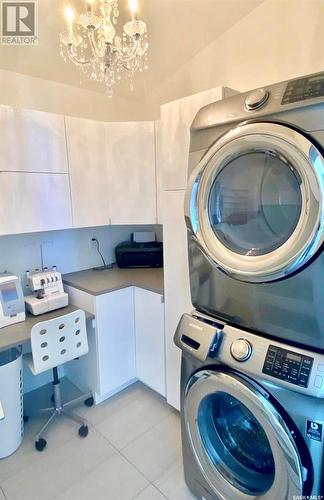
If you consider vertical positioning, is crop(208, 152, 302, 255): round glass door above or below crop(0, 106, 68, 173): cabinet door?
below

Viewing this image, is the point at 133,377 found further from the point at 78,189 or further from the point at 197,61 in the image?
the point at 197,61

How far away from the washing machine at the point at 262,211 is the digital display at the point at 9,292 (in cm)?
130

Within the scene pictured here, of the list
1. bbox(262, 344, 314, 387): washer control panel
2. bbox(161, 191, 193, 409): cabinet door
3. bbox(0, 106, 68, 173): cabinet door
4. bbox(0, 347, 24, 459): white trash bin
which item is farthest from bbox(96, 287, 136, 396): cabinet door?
bbox(262, 344, 314, 387): washer control panel

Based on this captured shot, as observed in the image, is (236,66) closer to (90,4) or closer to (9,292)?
(90,4)

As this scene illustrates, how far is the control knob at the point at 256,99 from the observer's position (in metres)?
1.05

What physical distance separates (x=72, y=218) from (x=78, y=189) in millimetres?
230

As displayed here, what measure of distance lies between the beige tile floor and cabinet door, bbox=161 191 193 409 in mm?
290

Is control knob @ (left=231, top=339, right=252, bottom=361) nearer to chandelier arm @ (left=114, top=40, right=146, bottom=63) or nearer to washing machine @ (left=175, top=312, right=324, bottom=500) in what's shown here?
washing machine @ (left=175, top=312, right=324, bottom=500)

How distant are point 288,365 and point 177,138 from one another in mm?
1303

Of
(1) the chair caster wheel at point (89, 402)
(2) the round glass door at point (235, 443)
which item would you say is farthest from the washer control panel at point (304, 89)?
(1) the chair caster wheel at point (89, 402)

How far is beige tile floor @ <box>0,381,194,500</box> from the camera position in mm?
1560

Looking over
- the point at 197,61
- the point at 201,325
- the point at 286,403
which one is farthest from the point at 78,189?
the point at 286,403

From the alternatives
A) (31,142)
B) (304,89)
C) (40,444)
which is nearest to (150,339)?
(40,444)

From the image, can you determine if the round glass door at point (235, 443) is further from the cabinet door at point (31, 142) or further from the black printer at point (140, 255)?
the cabinet door at point (31, 142)
